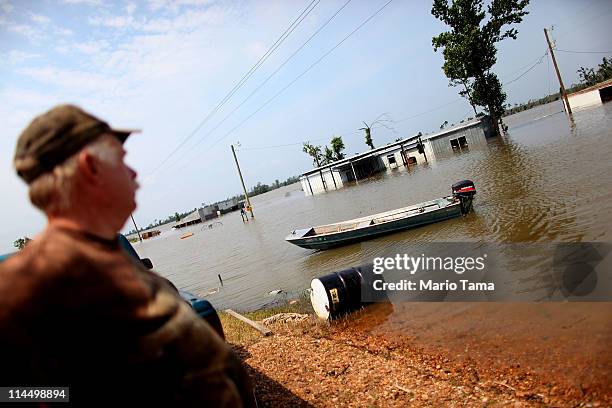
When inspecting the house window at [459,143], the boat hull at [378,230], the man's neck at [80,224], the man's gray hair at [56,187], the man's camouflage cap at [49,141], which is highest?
the man's camouflage cap at [49,141]

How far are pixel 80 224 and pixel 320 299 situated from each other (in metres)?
7.43

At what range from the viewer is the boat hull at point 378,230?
15.2 metres

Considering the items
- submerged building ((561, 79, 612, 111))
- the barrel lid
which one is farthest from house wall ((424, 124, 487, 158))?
the barrel lid

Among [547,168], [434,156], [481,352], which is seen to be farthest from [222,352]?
[434,156]

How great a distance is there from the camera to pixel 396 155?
53531mm

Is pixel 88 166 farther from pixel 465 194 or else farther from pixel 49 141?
pixel 465 194

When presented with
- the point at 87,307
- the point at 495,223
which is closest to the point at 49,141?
the point at 87,307

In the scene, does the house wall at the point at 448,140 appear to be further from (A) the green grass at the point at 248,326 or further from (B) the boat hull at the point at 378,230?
(A) the green grass at the point at 248,326

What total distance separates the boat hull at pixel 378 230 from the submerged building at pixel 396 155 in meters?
36.0

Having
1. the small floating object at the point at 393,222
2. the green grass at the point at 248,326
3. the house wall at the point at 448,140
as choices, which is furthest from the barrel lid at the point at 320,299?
the house wall at the point at 448,140

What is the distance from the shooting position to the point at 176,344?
119 cm

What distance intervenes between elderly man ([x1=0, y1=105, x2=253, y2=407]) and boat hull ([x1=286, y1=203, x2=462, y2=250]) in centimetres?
1496

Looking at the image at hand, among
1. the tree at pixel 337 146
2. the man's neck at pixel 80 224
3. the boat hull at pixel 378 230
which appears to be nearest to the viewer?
the man's neck at pixel 80 224

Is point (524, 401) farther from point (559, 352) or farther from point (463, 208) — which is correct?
point (463, 208)
